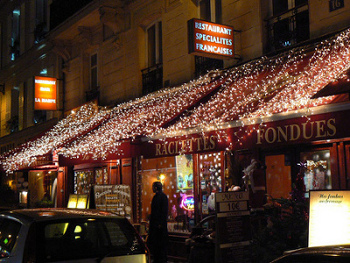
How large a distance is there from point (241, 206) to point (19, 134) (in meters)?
17.9

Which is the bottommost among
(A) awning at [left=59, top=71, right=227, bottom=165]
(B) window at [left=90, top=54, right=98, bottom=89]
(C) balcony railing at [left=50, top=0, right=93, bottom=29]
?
(A) awning at [left=59, top=71, right=227, bottom=165]

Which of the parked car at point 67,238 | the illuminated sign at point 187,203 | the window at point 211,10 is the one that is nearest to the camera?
the parked car at point 67,238

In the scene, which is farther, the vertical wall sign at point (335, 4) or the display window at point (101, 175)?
the display window at point (101, 175)

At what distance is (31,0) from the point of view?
22141mm

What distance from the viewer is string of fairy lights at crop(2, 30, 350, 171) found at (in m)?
Answer: 7.82

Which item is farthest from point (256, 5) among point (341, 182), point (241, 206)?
point (241, 206)

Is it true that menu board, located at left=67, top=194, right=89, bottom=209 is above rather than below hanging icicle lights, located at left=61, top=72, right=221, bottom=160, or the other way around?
below

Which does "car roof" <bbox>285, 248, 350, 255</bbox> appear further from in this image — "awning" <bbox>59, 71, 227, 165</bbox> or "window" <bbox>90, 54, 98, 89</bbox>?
"window" <bbox>90, 54, 98, 89</bbox>

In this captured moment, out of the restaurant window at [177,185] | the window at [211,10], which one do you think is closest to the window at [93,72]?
the restaurant window at [177,185]

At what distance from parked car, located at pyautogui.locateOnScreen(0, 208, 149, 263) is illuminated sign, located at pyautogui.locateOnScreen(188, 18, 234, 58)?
17.1 ft

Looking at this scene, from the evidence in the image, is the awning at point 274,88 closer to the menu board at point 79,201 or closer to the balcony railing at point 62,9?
the menu board at point 79,201

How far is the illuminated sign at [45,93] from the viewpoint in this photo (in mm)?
18562

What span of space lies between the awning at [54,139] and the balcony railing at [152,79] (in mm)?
1486

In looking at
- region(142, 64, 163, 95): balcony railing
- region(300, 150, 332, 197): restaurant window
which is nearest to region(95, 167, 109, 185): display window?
region(142, 64, 163, 95): balcony railing
